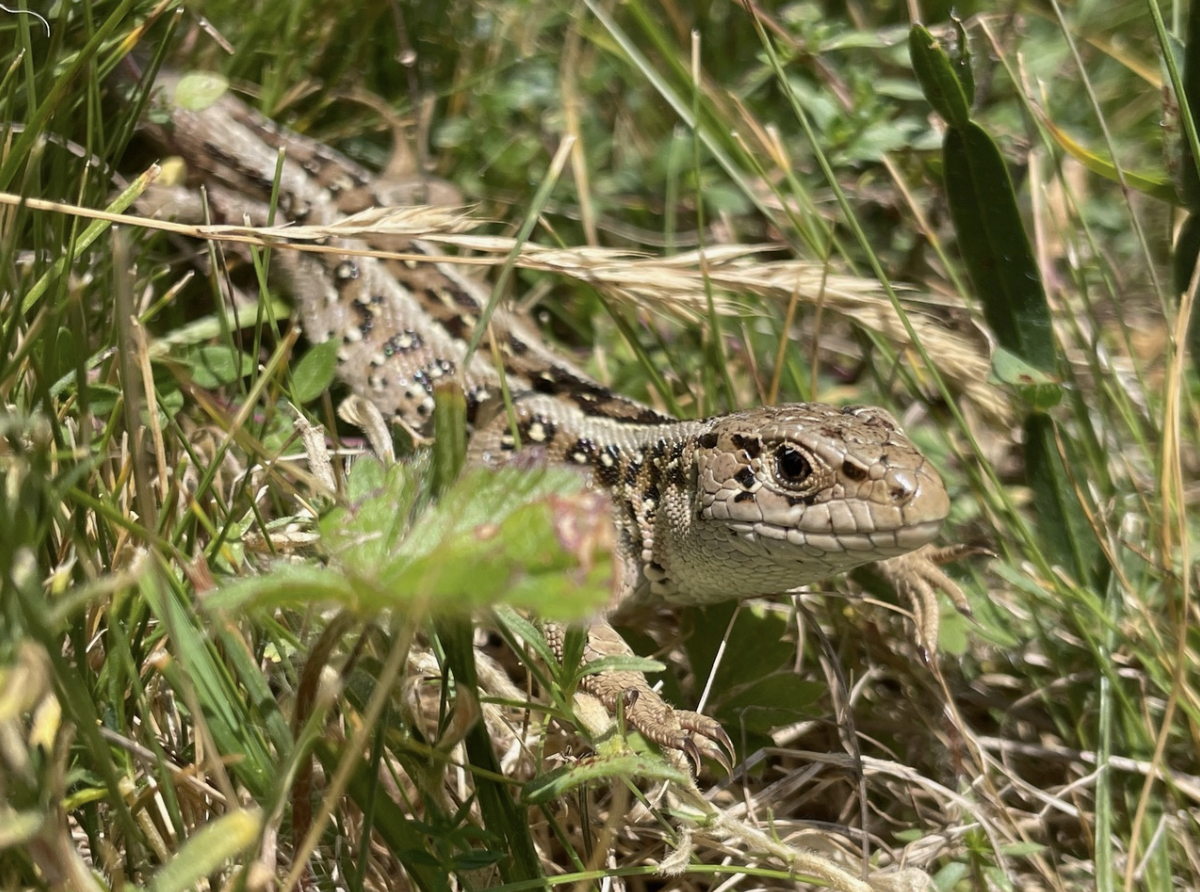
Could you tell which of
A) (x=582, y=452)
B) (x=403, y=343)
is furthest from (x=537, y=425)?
(x=403, y=343)

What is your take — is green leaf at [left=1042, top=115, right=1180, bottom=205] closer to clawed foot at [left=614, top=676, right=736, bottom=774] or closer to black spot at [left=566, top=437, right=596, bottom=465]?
black spot at [left=566, top=437, right=596, bottom=465]

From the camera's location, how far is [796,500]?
2.25m

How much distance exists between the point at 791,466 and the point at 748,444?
0.43 ft

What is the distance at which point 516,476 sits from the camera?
128 cm

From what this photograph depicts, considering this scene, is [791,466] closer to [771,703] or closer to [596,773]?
A: [771,703]

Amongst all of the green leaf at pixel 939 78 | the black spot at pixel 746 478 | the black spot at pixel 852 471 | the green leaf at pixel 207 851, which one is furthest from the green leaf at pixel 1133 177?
the green leaf at pixel 207 851

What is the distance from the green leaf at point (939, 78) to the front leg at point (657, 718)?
5.05 ft

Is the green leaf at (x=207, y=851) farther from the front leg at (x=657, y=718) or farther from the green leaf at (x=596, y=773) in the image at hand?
the front leg at (x=657, y=718)

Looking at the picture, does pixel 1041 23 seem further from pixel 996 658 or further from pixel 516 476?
pixel 516 476

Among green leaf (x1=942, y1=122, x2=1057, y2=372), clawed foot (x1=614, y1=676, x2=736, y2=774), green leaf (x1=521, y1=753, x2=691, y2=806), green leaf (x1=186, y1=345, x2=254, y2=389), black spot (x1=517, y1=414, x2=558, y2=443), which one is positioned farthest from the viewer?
black spot (x1=517, y1=414, x2=558, y2=443)

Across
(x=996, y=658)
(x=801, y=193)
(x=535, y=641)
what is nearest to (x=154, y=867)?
(x=535, y=641)

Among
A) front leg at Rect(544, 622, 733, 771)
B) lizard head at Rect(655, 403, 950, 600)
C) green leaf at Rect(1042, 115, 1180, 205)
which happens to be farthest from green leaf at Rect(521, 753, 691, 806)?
green leaf at Rect(1042, 115, 1180, 205)

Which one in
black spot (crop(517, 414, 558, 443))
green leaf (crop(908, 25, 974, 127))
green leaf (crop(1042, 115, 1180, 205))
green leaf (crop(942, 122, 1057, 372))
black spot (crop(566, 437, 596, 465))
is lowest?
black spot (crop(566, 437, 596, 465))

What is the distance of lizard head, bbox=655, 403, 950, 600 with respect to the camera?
83.6 inches
